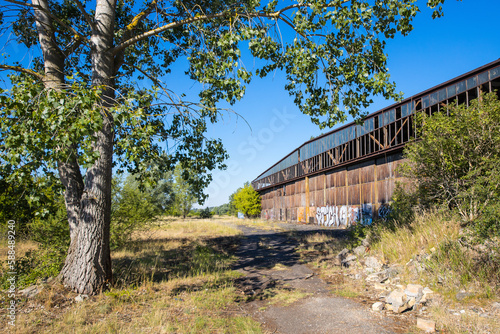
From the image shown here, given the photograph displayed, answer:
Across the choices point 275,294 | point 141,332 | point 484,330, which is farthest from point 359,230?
point 141,332

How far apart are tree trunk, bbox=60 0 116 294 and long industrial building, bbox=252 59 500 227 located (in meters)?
8.84

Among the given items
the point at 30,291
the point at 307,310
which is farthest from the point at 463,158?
the point at 30,291

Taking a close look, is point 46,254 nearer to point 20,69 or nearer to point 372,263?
point 20,69

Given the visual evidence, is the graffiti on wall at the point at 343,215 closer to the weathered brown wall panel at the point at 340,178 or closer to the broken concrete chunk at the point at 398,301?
the weathered brown wall panel at the point at 340,178

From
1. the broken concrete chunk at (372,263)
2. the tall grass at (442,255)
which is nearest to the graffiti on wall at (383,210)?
the tall grass at (442,255)

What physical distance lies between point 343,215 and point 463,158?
1626 centimetres

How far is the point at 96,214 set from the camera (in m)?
5.78

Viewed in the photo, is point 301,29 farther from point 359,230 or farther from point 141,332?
point 359,230

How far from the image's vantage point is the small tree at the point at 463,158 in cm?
686

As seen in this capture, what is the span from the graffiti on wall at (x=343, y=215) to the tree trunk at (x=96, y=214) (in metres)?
15.7

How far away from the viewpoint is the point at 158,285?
6.71 m

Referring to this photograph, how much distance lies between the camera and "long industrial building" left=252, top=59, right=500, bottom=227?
14195mm

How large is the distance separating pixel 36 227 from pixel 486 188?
484 inches

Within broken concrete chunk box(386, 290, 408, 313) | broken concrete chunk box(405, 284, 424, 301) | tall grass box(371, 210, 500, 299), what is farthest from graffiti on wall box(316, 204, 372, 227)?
broken concrete chunk box(386, 290, 408, 313)
